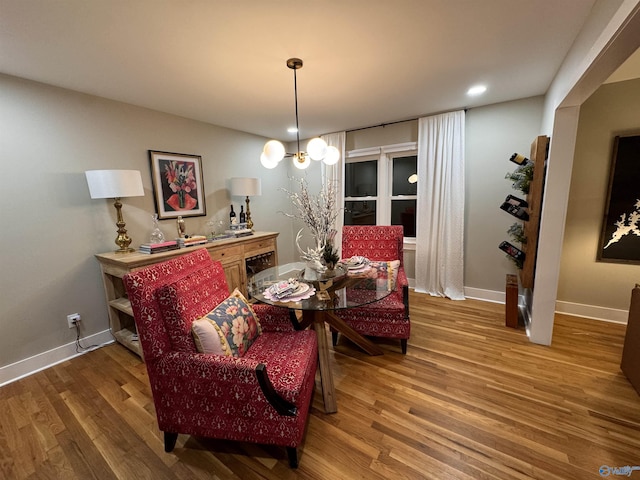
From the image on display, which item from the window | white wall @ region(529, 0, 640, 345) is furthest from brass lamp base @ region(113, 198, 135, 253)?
white wall @ region(529, 0, 640, 345)

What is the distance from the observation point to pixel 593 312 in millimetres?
2709

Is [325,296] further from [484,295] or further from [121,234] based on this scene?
[484,295]

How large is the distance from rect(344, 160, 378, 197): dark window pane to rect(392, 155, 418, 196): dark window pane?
0.95 ft

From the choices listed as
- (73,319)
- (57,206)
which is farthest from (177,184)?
(73,319)

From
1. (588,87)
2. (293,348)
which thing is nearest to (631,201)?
(588,87)

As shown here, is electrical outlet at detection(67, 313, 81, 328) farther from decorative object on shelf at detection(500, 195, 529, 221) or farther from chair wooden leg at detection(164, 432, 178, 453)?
decorative object on shelf at detection(500, 195, 529, 221)

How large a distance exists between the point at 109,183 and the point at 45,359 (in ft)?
5.36

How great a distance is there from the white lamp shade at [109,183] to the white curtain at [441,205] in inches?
131

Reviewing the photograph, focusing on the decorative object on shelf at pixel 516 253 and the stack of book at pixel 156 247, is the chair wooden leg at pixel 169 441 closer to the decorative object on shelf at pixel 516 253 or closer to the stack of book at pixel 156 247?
the stack of book at pixel 156 247

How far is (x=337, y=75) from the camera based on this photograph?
7.00 feet

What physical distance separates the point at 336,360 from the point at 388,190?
104 inches

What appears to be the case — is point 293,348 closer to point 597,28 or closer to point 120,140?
point 597,28

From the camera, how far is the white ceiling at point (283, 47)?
4.50 ft

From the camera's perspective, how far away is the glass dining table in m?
1.64
